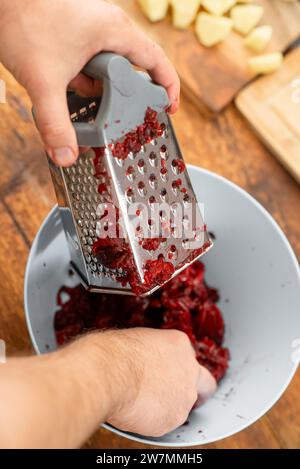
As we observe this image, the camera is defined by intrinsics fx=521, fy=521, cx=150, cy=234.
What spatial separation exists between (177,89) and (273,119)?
66cm

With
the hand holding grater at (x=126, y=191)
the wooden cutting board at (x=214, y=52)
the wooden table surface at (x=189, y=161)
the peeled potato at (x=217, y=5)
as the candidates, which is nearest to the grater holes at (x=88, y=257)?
the hand holding grater at (x=126, y=191)

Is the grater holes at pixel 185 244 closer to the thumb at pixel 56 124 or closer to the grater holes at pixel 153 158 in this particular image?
the grater holes at pixel 153 158

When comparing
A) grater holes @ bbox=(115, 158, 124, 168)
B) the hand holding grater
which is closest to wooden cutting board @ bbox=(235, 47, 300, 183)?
the hand holding grater

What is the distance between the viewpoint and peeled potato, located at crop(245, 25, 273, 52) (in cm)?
192

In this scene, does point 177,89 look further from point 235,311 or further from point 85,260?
point 235,311

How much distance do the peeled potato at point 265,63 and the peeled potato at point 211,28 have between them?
15cm

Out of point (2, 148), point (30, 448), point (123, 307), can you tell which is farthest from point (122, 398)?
point (2, 148)

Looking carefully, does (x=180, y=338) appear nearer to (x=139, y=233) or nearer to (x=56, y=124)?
(x=139, y=233)

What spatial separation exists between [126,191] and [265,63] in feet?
3.27

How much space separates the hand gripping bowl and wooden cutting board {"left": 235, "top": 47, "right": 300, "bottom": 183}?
1.32 ft

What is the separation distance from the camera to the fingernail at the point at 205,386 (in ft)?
5.01

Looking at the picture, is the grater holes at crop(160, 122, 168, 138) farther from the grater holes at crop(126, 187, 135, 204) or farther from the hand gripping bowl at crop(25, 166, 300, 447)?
the hand gripping bowl at crop(25, 166, 300, 447)

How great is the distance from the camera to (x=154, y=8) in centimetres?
190

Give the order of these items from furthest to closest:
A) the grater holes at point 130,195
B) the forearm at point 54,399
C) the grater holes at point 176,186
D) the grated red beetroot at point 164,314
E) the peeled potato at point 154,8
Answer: the peeled potato at point 154,8, the grated red beetroot at point 164,314, the grater holes at point 176,186, the grater holes at point 130,195, the forearm at point 54,399
